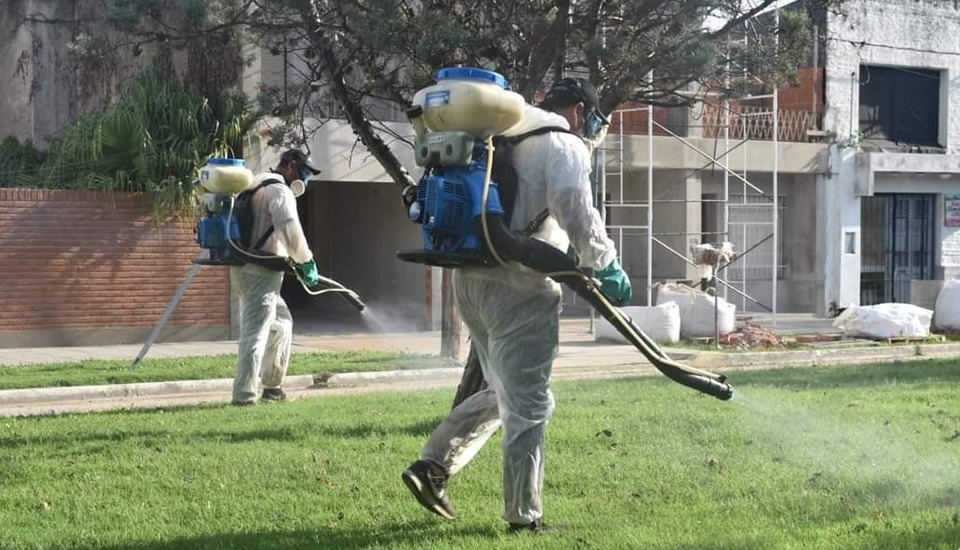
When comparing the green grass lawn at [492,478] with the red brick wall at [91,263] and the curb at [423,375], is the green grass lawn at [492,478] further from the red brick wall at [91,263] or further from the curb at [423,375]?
the red brick wall at [91,263]

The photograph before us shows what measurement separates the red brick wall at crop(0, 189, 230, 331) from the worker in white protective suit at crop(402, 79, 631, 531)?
11.8 metres

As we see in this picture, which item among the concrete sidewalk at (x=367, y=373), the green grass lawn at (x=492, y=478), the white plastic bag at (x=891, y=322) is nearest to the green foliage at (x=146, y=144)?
the concrete sidewalk at (x=367, y=373)

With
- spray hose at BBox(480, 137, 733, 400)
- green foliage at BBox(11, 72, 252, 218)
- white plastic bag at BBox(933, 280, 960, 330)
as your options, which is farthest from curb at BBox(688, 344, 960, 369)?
spray hose at BBox(480, 137, 733, 400)

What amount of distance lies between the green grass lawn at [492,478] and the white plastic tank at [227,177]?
1.81 meters

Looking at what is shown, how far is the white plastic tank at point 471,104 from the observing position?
4980 millimetres

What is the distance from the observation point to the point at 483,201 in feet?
16.4

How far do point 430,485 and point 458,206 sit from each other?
1264 millimetres

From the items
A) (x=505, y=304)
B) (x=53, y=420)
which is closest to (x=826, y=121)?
(x=53, y=420)

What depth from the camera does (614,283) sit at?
204 inches

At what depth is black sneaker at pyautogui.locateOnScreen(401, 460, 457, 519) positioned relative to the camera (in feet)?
17.6

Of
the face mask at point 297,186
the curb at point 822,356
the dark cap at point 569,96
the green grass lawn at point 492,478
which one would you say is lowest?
the curb at point 822,356

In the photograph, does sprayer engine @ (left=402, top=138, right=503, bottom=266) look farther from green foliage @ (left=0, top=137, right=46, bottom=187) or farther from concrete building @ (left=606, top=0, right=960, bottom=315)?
concrete building @ (left=606, top=0, right=960, bottom=315)

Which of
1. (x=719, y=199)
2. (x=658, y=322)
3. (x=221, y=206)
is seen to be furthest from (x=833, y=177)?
(x=221, y=206)

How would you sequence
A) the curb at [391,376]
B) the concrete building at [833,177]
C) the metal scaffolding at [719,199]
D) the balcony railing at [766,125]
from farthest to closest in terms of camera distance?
the balcony railing at [766,125]
the concrete building at [833,177]
the metal scaffolding at [719,199]
the curb at [391,376]
